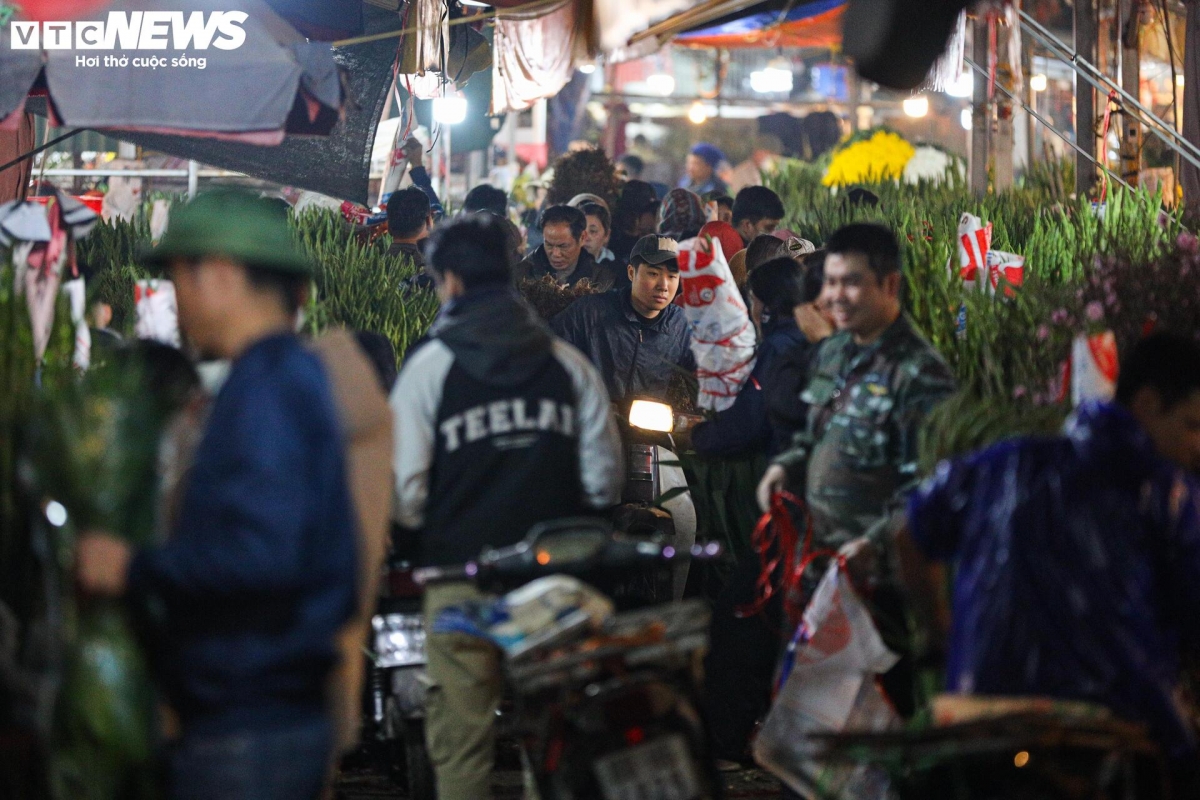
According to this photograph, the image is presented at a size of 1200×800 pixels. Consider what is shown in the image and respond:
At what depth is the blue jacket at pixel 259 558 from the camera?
2.86 meters

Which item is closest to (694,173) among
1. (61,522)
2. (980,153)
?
(980,153)

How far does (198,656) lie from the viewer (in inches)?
116

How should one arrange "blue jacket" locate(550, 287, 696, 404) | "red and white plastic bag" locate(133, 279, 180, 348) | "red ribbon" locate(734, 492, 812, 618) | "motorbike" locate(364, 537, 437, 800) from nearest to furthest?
"motorbike" locate(364, 537, 437, 800)
"red ribbon" locate(734, 492, 812, 618)
"red and white plastic bag" locate(133, 279, 180, 348)
"blue jacket" locate(550, 287, 696, 404)

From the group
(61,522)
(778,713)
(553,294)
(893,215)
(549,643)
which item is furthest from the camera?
(893,215)

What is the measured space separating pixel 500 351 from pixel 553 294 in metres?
4.23

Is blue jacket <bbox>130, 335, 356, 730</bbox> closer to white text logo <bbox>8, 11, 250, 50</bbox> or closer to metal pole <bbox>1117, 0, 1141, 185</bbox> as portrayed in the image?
white text logo <bbox>8, 11, 250, 50</bbox>

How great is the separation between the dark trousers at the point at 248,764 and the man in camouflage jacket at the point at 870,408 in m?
2.12

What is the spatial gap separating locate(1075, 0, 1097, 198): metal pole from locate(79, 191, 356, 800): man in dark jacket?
9957 mm

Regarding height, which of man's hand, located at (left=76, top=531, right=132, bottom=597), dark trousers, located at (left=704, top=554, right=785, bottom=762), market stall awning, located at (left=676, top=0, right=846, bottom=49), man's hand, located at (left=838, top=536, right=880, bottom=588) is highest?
market stall awning, located at (left=676, top=0, right=846, bottom=49)

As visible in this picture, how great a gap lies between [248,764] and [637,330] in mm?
4967

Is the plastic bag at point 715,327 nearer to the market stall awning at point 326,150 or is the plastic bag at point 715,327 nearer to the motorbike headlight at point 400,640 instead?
the motorbike headlight at point 400,640

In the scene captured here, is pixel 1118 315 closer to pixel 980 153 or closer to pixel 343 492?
pixel 343 492

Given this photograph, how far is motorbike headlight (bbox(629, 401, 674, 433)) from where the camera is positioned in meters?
6.31

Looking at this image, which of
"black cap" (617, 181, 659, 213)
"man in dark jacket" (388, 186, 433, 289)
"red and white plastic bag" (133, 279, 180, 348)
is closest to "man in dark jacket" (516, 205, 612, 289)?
"man in dark jacket" (388, 186, 433, 289)
